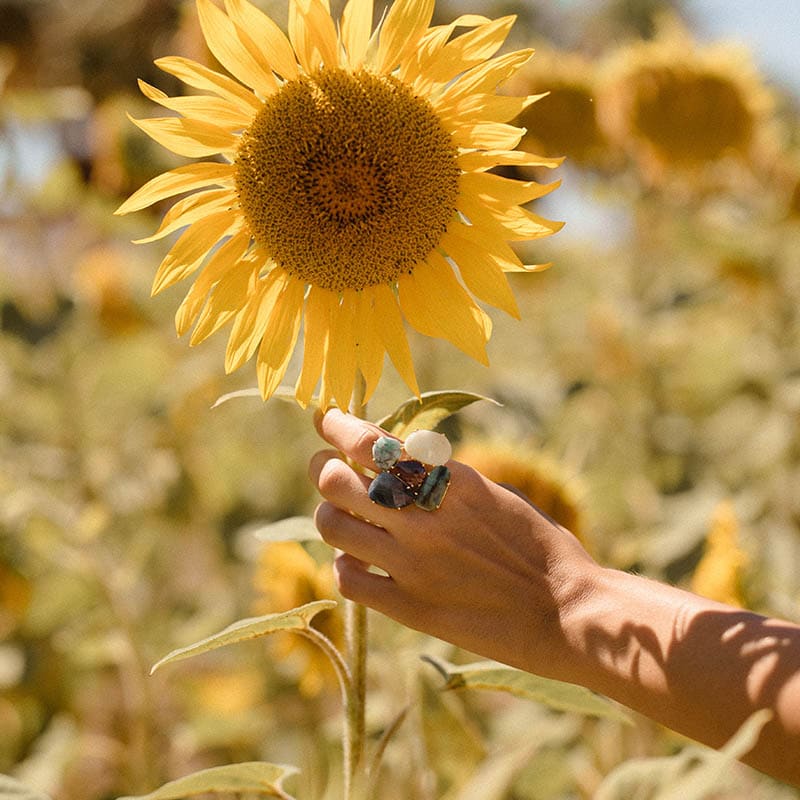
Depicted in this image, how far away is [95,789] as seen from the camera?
1755 mm

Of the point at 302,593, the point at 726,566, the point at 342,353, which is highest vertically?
the point at 342,353

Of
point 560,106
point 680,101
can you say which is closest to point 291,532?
point 560,106

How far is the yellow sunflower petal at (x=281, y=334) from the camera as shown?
0.66 metres

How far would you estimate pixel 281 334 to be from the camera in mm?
667

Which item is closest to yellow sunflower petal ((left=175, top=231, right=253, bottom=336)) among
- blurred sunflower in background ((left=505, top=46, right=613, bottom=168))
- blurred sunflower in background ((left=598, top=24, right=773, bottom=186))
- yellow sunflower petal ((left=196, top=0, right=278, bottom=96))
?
yellow sunflower petal ((left=196, top=0, right=278, bottom=96))

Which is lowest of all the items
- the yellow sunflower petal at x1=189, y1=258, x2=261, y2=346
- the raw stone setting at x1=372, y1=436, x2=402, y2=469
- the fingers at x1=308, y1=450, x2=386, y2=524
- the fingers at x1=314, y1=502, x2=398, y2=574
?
the fingers at x1=314, y1=502, x2=398, y2=574

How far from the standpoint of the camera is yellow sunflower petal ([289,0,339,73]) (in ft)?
1.94

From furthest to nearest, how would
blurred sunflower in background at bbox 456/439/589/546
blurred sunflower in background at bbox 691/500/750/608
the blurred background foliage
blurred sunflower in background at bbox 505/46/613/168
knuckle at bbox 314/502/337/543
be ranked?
1. blurred sunflower in background at bbox 505/46/613/168
2. the blurred background foliage
3. blurred sunflower in background at bbox 456/439/589/546
4. blurred sunflower in background at bbox 691/500/750/608
5. knuckle at bbox 314/502/337/543

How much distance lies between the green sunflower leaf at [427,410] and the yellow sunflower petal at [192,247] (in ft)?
0.55

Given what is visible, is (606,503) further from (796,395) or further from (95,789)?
(95,789)

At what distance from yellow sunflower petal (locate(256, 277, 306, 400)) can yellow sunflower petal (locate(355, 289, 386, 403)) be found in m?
0.04

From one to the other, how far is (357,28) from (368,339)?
0.20 metres

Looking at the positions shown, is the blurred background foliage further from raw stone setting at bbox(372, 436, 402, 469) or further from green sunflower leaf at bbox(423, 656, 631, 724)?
raw stone setting at bbox(372, 436, 402, 469)

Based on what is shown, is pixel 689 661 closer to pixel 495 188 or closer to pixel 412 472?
pixel 412 472
